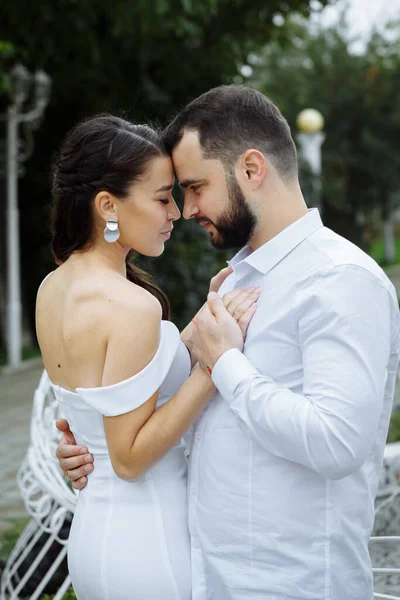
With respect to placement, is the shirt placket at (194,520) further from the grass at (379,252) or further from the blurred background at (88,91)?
the grass at (379,252)

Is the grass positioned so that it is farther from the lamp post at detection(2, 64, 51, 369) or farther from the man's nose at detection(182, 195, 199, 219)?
the man's nose at detection(182, 195, 199, 219)

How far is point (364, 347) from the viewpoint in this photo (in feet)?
5.89

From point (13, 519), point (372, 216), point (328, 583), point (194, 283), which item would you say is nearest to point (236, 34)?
point (194, 283)

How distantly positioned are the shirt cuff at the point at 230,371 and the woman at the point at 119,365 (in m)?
0.09

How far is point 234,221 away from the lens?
2.09 m

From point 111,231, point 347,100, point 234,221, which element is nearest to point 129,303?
point 111,231

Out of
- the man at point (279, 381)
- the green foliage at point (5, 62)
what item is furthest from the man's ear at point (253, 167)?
the green foliage at point (5, 62)

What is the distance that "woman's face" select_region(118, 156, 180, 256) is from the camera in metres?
2.18

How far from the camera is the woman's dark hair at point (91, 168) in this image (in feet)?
7.09

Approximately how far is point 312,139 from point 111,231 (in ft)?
37.6

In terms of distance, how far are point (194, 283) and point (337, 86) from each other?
13.6m

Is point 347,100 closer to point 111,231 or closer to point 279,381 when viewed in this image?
point 111,231

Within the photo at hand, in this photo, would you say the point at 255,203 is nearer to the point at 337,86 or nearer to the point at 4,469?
the point at 4,469

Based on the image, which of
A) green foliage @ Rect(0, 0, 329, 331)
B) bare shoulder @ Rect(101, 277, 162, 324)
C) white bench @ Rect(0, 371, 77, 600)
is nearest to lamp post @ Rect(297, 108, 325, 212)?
green foliage @ Rect(0, 0, 329, 331)
